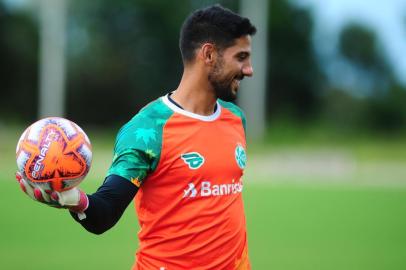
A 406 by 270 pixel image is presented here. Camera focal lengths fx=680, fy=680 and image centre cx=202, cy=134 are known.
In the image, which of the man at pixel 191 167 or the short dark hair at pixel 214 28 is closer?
the man at pixel 191 167

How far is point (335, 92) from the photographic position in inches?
1690

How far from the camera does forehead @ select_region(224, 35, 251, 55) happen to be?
404 centimetres

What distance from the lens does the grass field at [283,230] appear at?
9422mm

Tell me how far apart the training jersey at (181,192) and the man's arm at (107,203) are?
0.13m

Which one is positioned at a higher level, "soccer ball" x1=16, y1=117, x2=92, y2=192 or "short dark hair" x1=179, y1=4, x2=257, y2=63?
"short dark hair" x1=179, y1=4, x2=257, y2=63

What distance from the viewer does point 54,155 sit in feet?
11.6

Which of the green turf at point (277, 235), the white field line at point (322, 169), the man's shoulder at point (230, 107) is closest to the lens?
the man's shoulder at point (230, 107)

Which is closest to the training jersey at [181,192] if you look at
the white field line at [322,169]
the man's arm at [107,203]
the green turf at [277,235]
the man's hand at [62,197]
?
the man's arm at [107,203]

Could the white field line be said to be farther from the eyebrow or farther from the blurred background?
the eyebrow

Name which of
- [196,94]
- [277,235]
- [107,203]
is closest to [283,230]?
[277,235]

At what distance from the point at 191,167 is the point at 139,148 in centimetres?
34

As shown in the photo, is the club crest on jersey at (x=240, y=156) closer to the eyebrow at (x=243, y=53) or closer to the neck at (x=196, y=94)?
the neck at (x=196, y=94)

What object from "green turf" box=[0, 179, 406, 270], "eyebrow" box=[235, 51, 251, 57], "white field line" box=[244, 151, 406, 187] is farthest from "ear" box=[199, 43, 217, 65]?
"white field line" box=[244, 151, 406, 187]

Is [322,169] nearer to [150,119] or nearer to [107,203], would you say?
[150,119]
